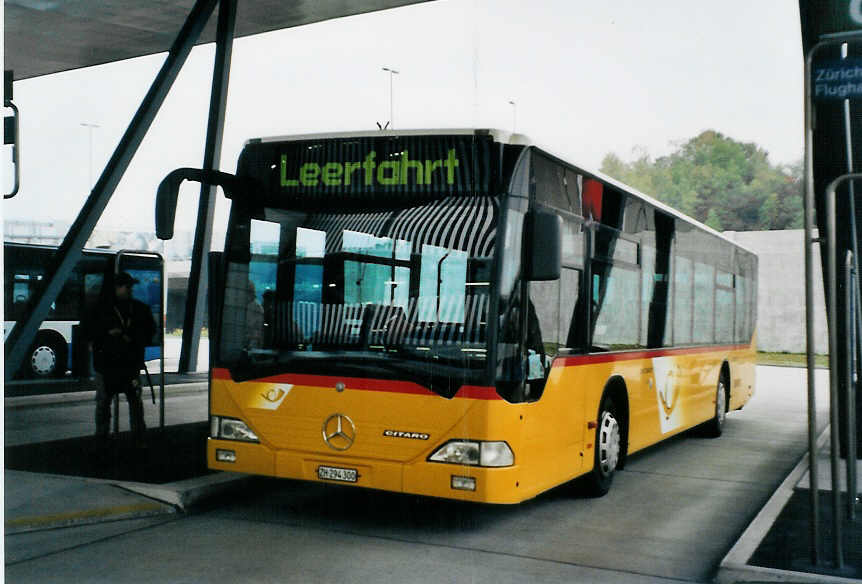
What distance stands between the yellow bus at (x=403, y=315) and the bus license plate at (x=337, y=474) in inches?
0.4

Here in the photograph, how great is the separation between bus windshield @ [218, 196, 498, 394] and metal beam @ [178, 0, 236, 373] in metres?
12.4

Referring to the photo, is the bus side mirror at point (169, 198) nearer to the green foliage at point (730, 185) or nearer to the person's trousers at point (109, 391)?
the person's trousers at point (109, 391)

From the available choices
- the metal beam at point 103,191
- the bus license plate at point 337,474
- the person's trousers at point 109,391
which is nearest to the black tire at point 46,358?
the metal beam at point 103,191

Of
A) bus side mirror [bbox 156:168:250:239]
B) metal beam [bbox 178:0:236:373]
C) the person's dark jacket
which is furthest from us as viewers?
metal beam [bbox 178:0:236:373]

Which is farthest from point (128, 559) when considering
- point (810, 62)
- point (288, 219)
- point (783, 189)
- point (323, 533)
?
point (783, 189)

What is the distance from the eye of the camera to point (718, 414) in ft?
43.2

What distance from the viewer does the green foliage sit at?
2705 cm

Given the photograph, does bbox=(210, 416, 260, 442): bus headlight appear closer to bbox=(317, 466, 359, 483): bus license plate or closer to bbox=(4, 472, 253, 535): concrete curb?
bbox=(317, 466, 359, 483): bus license plate

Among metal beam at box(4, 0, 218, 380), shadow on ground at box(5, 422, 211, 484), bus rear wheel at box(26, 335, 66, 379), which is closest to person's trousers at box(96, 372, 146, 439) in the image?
shadow on ground at box(5, 422, 211, 484)

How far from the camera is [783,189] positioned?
3072cm

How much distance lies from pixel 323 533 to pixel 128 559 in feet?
4.62

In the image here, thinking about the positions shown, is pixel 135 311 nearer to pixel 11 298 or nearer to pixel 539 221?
pixel 539 221

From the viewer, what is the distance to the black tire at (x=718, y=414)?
1305cm

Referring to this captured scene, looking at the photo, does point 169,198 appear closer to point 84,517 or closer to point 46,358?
point 84,517
